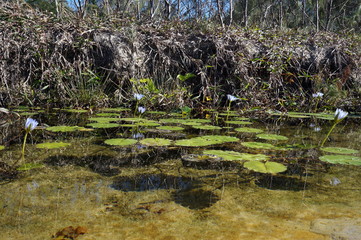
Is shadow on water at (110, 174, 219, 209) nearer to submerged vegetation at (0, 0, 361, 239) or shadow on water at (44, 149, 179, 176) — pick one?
submerged vegetation at (0, 0, 361, 239)

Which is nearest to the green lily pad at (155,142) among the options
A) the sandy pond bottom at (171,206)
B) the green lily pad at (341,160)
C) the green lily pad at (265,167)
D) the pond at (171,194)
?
the pond at (171,194)

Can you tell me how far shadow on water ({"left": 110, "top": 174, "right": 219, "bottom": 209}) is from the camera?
2.75 feet

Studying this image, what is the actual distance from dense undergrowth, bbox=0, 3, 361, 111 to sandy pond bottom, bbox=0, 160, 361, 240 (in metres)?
2.09

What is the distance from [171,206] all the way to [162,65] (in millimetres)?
2700

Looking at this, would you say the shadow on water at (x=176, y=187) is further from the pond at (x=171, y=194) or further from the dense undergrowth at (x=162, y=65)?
the dense undergrowth at (x=162, y=65)

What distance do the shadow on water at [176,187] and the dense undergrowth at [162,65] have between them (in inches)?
80.3

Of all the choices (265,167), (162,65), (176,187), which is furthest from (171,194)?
(162,65)

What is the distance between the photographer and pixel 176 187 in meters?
0.94

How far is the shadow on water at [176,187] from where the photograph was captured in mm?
838

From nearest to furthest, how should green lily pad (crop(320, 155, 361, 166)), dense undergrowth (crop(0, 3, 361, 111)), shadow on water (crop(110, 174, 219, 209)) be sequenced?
1. shadow on water (crop(110, 174, 219, 209))
2. green lily pad (crop(320, 155, 361, 166))
3. dense undergrowth (crop(0, 3, 361, 111))

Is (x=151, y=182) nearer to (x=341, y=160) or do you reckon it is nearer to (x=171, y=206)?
(x=171, y=206)

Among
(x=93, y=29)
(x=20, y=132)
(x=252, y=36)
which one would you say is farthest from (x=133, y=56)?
(x=20, y=132)

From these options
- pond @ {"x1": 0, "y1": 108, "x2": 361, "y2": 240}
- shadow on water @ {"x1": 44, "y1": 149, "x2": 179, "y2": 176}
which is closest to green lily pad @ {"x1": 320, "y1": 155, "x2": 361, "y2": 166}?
pond @ {"x1": 0, "y1": 108, "x2": 361, "y2": 240}

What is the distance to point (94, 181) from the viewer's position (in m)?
0.98
